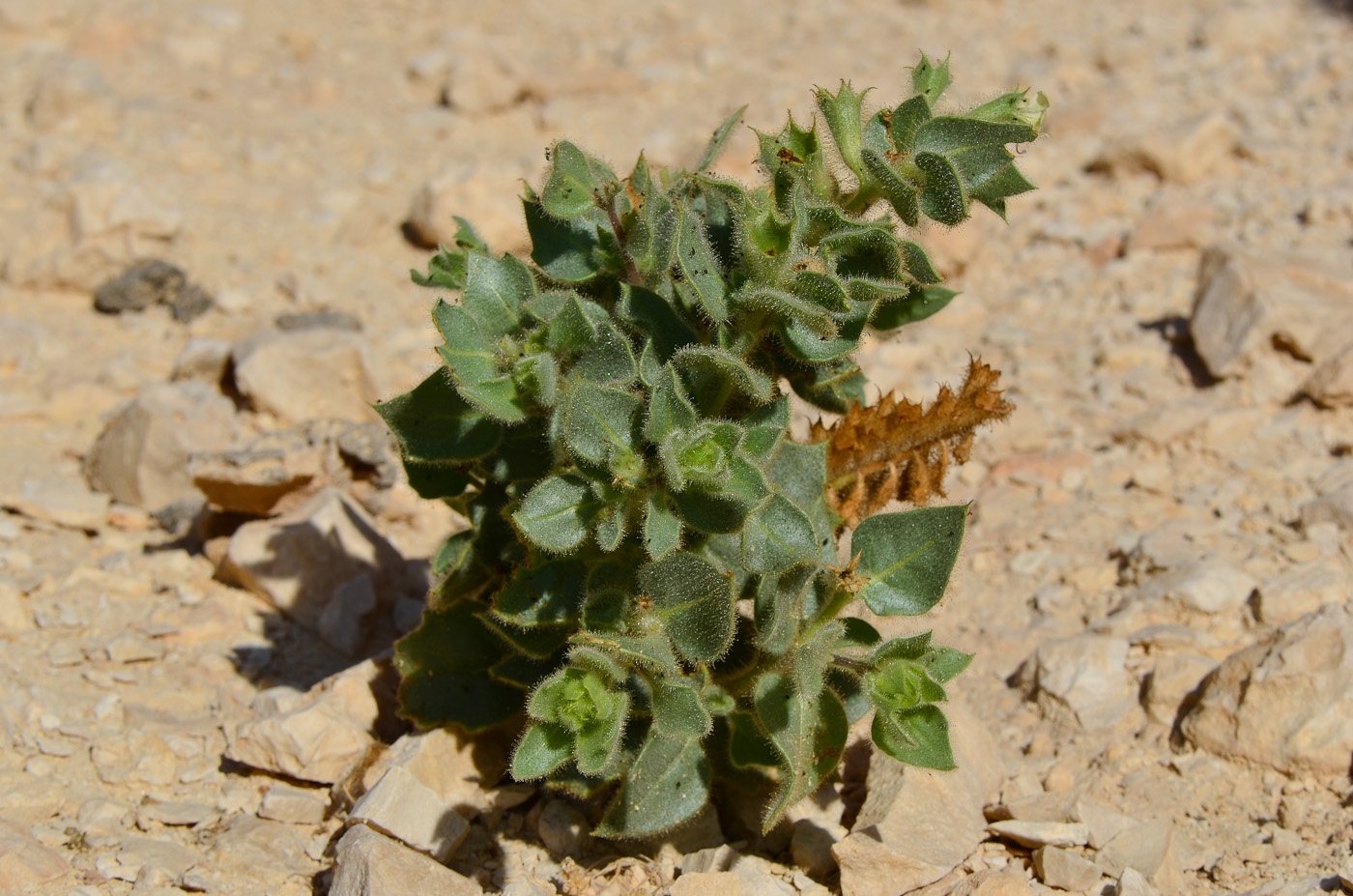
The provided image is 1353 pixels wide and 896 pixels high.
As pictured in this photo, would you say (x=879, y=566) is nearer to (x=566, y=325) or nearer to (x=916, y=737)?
(x=916, y=737)

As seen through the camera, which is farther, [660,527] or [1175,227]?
[1175,227]

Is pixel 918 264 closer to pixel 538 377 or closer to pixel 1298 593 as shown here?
pixel 538 377

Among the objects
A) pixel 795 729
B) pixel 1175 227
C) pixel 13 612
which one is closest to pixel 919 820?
pixel 795 729

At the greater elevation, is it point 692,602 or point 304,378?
point 692,602

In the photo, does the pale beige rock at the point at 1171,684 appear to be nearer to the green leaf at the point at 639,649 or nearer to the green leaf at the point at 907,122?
the green leaf at the point at 639,649

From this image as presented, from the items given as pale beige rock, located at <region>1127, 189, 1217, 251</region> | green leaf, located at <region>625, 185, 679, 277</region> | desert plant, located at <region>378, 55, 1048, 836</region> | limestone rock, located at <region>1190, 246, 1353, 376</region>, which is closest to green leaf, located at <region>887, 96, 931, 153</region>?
desert plant, located at <region>378, 55, 1048, 836</region>

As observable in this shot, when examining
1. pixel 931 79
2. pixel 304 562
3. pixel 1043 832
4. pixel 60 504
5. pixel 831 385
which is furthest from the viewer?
pixel 60 504

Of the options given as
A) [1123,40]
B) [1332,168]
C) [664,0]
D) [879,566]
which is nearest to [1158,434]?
[879,566]
